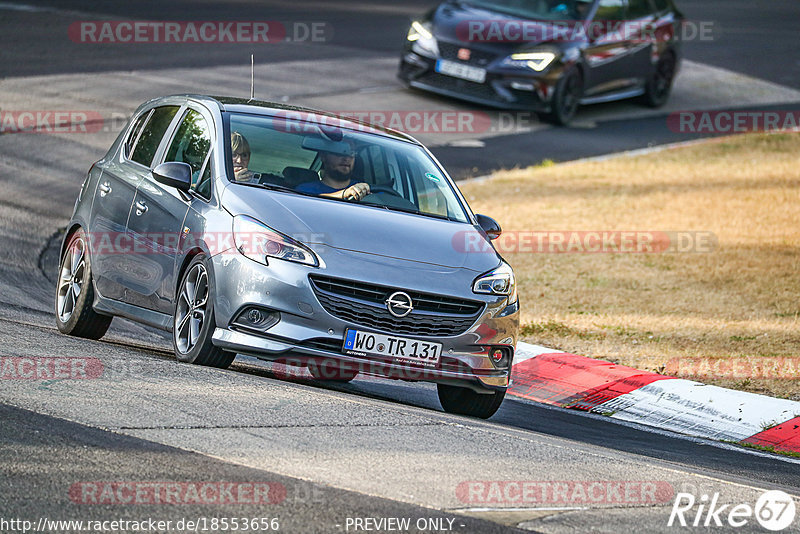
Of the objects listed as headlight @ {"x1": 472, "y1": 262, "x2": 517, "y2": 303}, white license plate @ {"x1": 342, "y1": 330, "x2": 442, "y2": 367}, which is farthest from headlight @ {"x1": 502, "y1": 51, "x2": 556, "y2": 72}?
white license plate @ {"x1": 342, "y1": 330, "x2": 442, "y2": 367}

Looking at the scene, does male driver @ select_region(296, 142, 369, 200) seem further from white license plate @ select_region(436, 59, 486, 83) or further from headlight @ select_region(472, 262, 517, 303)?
white license plate @ select_region(436, 59, 486, 83)

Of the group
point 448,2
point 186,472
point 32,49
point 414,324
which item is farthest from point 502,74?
point 186,472

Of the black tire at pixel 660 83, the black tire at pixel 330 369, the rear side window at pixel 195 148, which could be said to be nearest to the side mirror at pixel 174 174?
the rear side window at pixel 195 148

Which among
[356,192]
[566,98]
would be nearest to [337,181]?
[356,192]

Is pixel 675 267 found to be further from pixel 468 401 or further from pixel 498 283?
pixel 498 283

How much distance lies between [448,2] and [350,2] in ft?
38.4

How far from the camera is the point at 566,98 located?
20.7m

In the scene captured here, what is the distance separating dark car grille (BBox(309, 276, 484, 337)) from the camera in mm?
7422

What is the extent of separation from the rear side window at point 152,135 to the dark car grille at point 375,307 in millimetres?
2236

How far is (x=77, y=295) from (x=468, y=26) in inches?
476

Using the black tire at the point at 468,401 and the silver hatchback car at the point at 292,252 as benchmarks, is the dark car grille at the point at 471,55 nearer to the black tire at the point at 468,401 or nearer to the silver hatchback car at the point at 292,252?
the silver hatchback car at the point at 292,252

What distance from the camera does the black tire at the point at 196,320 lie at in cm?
772

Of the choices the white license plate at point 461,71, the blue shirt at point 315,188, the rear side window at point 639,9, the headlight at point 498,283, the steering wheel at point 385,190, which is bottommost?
the white license plate at point 461,71

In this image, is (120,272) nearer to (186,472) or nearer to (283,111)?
(283,111)
